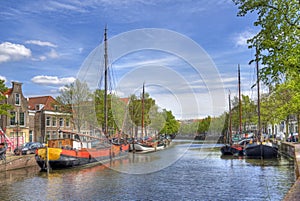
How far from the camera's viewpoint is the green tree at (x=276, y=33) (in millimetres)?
13607

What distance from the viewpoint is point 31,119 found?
164ft

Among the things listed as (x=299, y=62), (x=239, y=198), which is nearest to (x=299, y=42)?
(x=299, y=62)

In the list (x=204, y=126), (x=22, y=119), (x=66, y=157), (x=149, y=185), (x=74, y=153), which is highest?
(x=22, y=119)

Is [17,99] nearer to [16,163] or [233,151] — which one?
[16,163]

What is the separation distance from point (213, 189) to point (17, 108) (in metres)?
34.0

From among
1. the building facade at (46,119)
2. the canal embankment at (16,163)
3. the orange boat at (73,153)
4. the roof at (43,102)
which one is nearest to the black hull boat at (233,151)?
the orange boat at (73,153)

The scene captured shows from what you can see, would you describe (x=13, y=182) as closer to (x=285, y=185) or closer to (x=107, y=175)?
(x=107, y=175)

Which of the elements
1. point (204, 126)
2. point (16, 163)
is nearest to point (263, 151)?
point (16, 163)

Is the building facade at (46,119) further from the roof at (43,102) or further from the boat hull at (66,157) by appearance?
the boat hull at (66,157)

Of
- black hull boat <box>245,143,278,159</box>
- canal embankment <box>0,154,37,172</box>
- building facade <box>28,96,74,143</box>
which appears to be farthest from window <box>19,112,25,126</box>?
black hull boat <box>245,143,278,159</box>

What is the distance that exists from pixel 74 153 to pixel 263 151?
759 inches

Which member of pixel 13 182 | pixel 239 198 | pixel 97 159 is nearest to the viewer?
pixel 239 198

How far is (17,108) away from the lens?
4534cm

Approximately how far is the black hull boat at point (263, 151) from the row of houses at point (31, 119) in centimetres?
2334
